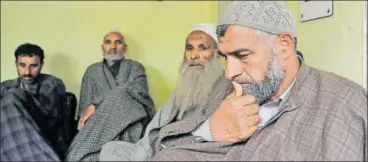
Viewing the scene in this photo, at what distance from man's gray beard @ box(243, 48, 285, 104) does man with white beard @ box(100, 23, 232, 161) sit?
21 centimetres

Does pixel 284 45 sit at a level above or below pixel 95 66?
above

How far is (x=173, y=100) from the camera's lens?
1.88 metres

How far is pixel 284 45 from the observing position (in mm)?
1296

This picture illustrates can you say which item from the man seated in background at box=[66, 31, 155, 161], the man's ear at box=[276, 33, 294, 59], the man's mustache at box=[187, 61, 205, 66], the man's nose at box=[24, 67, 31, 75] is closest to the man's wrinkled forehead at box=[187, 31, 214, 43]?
the man's mustache at box=[187, 61, 205, 66]

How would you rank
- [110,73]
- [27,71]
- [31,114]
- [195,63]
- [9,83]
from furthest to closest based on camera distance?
[110,73], [27,71], [9,83], [195,63], [31,114]

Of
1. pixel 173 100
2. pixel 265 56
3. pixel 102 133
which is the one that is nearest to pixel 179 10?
pixel 173 100

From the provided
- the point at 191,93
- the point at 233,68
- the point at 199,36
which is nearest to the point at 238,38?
the point at 233,68

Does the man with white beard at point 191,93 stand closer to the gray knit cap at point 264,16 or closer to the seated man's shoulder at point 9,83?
the gray knit cap at point 264,16

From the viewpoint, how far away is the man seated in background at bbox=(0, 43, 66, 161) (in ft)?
4.44

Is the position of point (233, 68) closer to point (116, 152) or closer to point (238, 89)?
point (238, 89)

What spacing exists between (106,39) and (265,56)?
5.87 ft

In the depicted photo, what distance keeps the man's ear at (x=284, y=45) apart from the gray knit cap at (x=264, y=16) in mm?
14

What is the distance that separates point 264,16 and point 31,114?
892mm

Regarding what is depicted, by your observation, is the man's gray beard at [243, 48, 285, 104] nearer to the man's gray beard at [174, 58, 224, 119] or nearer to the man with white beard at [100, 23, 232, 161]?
the man with white beard at [100, 23, 232, 161]
